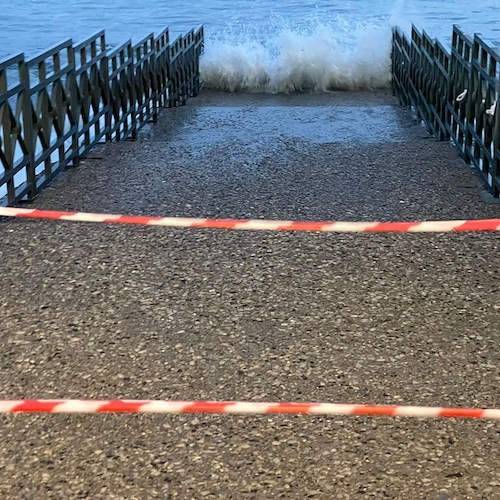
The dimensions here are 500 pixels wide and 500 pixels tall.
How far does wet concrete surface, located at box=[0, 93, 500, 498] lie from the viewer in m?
3.52

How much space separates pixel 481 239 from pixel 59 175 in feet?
→ 12.1

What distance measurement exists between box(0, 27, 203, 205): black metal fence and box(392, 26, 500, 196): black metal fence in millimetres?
3296

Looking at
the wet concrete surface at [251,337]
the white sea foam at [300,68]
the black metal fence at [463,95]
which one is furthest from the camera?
the white sea foam at [300,68]

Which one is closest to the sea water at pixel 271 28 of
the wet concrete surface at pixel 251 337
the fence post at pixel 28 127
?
the fence post at pixel 28 127

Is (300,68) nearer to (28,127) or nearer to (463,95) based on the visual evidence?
(463,95)

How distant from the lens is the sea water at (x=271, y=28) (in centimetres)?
2288

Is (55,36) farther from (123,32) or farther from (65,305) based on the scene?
(65,305)

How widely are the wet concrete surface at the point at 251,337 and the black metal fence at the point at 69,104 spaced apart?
0.35 meters

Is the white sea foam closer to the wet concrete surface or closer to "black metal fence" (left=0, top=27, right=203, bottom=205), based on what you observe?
"black metal fence" (left=0, top=27, right=203, bottom=205)

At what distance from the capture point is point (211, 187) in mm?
7988

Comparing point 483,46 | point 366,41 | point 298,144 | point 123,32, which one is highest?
point 483,46

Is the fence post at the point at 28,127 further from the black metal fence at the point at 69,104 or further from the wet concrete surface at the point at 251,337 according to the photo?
the wet concrete surface at the point at 251,337

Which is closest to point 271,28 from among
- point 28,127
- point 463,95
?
point 463,95

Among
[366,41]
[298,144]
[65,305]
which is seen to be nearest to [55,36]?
[366,41]
